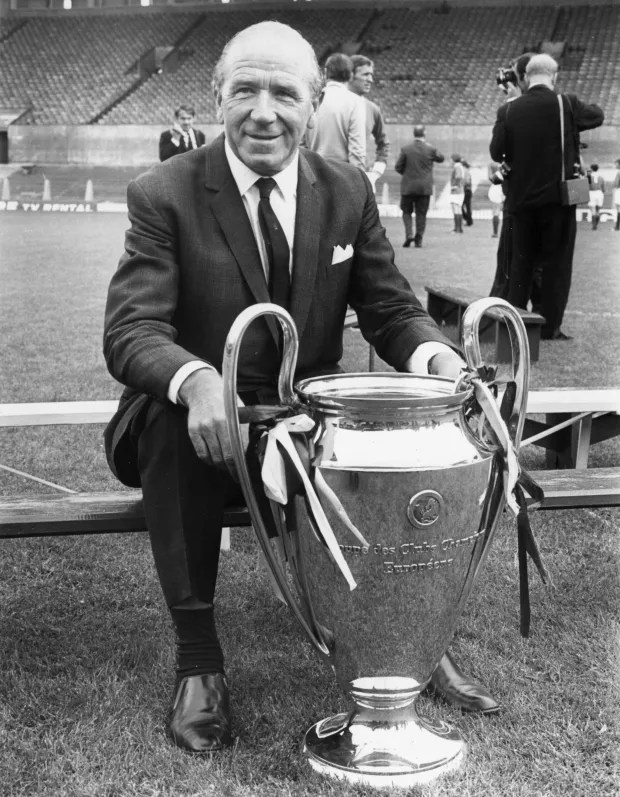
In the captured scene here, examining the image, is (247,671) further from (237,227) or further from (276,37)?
(276,37)

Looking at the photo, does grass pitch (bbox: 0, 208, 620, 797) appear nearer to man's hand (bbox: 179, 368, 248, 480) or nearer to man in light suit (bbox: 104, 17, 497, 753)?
man in light suit (bbox: 104, 17, 497, 753)

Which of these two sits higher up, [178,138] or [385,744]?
[178,138]

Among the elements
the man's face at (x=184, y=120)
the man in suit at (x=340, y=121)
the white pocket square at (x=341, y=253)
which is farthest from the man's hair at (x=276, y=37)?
the man's face at (x=184, y=120)

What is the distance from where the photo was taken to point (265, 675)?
217 cm

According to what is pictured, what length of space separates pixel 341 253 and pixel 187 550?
0.68m

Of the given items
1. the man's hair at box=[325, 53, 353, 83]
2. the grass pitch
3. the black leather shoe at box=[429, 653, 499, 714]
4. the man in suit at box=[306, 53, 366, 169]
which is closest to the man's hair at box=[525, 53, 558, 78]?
the man in suit at box=[306, 53, 366, 169]

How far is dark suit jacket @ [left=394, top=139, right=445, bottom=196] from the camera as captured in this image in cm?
1429

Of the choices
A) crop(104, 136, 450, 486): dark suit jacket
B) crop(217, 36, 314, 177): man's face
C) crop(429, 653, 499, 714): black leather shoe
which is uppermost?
crop(217, 36, 314, 177): man's face

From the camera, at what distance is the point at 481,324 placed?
6.53 metres

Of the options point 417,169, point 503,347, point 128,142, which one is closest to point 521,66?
point 503,347

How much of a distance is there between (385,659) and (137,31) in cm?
3704

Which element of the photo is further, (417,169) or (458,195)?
(458,195)

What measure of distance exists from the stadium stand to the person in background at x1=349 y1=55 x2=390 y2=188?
2180 cm

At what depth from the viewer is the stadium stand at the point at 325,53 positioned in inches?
1229
